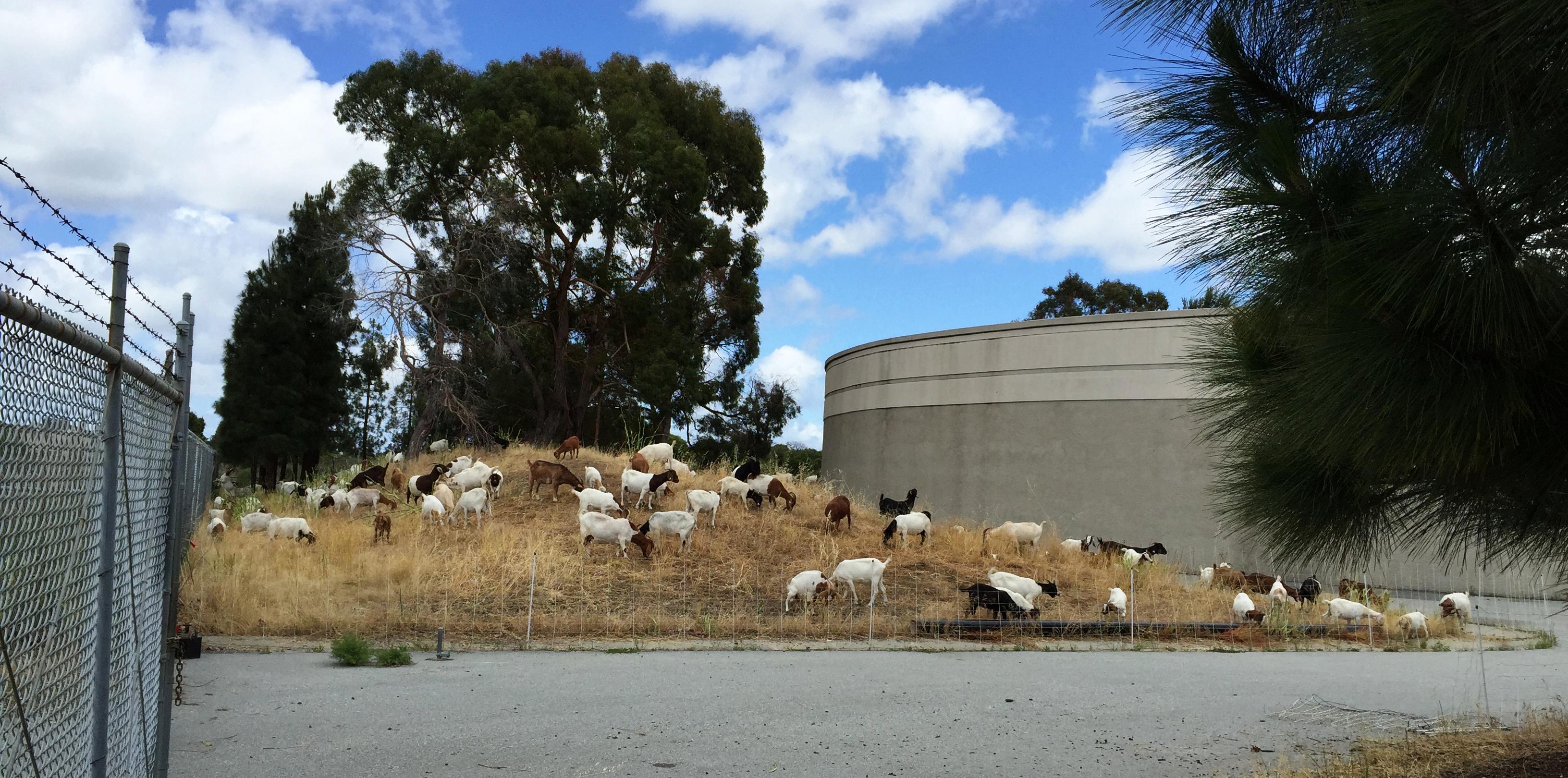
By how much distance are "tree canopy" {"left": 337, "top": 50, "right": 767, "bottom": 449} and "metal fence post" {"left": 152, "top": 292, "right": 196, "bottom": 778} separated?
2240 centimetres

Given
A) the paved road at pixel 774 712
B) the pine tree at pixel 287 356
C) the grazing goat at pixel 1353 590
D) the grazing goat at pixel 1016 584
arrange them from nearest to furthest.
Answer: the paved road at pixel 774 712 → the grazing goat at pixel 1016 584 → the grazing goat at pixel 1353 590 → the pine tree at pixel 287 356

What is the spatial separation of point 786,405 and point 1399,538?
116ft

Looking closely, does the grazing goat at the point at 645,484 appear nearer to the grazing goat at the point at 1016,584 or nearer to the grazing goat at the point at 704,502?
the grazing goat at the point at 704,502

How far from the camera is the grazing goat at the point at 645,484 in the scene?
18750 millimetres

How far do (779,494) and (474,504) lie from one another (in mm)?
5419

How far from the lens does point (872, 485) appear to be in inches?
1379

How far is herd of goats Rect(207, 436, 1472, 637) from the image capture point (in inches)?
590

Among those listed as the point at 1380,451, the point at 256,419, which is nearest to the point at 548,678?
the point at 1380,451

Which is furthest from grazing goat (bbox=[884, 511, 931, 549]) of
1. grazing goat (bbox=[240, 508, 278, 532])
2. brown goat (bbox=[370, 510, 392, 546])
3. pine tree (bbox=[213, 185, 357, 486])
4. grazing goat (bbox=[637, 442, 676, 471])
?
pine tree (bbox=[213, 185, 357, 486])

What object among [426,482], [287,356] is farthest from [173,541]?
[287,356]

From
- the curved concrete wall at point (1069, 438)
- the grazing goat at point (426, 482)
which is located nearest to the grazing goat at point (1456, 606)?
the curved concrete wall at point (1069, 438)

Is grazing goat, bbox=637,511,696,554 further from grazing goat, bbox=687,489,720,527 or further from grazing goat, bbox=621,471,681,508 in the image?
grazing goat, bbox=621,471,681,508

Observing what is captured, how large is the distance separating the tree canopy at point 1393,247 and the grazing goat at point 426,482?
16.5m

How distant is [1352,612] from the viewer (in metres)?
16.0
